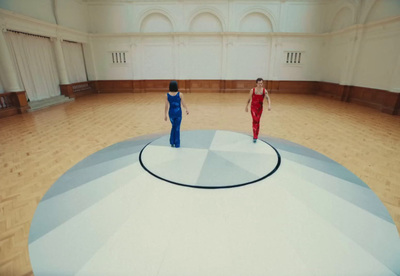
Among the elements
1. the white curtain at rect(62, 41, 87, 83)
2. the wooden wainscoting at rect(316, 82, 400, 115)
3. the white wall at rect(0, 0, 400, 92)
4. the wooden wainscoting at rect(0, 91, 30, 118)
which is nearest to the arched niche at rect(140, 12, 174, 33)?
the white wall at rect(0, 0, 400, 92)

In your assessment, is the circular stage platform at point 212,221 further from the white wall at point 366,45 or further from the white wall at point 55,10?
the white wall at point 55,10

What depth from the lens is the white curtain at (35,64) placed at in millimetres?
8961

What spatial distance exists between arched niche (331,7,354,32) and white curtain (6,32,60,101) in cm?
1526

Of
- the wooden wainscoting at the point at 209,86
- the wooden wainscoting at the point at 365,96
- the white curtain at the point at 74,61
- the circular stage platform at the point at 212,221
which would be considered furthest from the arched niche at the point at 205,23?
the circular stage platform at the point at 212,221

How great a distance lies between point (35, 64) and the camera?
9.80 metres

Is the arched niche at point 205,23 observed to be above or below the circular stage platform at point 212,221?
above

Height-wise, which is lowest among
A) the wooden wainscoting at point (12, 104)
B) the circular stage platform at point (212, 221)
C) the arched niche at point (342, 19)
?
the circular stage platform at point (212, 221)

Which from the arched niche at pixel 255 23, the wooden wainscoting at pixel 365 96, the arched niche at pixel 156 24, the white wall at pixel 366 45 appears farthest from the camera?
the arched niche at pixel 156 24

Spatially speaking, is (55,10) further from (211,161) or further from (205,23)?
(211,161)

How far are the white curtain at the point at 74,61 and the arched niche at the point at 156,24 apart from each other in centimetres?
412

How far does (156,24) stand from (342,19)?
35.0 feet

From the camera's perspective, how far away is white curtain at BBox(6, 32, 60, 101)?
896cm

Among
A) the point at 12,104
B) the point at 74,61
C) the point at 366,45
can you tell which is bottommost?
the point at 12,104

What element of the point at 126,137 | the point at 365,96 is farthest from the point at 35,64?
the point at 365,96
